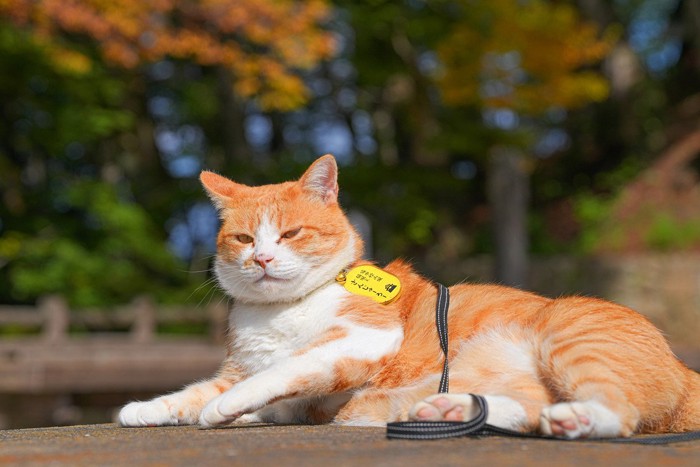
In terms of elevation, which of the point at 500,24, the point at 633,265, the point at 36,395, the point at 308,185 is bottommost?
the point at 36,395

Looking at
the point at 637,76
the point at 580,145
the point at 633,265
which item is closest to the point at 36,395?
the point at 633,265

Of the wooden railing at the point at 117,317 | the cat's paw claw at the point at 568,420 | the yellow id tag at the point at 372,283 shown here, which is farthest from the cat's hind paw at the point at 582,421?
the wooden railing at the point at 117,317

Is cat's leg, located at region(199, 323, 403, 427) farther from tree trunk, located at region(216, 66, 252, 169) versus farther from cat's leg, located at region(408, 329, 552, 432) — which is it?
tree trunk, located at region(216, 66, 252, 169)

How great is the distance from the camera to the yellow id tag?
3.04 meters

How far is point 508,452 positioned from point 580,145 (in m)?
15.7

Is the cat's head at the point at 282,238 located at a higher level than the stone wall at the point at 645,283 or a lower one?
higher

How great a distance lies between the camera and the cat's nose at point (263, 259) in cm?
301

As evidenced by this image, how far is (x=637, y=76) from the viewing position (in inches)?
663

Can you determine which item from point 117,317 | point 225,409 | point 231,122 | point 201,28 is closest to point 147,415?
point 225,409

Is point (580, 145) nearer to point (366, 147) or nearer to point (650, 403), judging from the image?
point (366, 147)

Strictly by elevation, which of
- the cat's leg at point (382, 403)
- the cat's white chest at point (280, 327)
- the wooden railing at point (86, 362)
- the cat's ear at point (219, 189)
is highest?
the cat's ear at point (219, 189)

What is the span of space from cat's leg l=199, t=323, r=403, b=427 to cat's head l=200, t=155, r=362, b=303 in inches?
12.4

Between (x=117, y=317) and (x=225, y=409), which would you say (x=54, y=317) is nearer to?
(x=117, y=317)

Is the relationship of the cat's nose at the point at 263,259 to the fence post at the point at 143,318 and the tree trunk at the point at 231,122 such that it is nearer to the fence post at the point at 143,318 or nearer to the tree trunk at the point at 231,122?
the fence post at the point at 143,318
